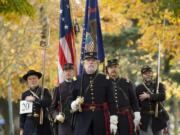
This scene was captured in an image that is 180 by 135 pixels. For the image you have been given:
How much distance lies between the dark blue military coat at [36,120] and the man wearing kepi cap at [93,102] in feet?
7.37

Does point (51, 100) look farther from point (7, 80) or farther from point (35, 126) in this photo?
point (7, 80)

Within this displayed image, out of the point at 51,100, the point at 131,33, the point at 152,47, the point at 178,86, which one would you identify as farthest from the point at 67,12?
the point at 131,33

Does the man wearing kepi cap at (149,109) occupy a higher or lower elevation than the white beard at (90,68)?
lower

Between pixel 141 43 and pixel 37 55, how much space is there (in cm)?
385

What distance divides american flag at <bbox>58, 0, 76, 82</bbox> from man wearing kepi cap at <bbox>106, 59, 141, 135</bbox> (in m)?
1.30

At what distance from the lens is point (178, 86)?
26.6 meters

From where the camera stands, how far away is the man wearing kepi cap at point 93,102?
1274cm

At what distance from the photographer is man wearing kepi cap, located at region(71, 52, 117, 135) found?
12742mm

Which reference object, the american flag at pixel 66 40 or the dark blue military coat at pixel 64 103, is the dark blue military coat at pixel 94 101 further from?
the american flag at pixel 66 40

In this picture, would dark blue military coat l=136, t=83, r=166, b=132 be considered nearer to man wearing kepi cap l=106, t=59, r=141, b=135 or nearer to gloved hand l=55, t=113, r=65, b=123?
man wearing kepi cap l=106, t=59, r=141, b=135

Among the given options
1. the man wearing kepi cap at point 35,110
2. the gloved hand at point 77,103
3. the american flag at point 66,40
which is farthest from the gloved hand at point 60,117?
the gloved hand at point 77,103

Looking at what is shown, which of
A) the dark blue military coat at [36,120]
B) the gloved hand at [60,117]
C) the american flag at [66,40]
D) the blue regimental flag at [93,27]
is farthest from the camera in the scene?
the american flag at [66,40]

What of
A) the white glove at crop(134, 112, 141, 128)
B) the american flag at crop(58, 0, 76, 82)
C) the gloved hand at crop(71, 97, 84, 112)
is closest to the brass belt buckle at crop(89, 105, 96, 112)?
the gloved hand at crop(71, 97, 84, 112)

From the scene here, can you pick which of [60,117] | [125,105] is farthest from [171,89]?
[60,117]
